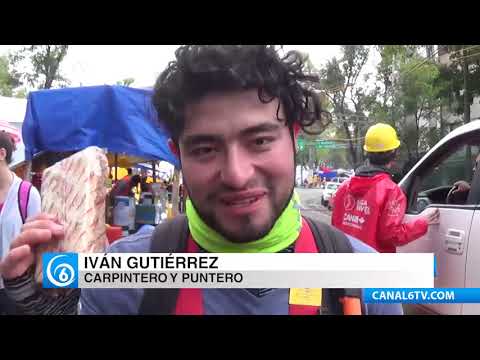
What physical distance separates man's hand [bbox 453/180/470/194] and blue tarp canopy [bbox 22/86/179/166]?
1232 millimetres

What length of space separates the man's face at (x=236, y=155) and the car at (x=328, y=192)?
0.31 m

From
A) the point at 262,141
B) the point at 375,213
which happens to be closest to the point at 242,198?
the point at 262,141

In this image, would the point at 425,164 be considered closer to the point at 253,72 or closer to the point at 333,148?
the point at 333,148

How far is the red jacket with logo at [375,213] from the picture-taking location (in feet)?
6.61

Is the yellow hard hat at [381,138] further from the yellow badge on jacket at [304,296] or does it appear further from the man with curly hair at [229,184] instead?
the yellow badge on jacket at [304,296]

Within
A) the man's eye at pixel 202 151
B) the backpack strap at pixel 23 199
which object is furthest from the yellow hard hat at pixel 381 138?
the backpack strap at pixel 23 199

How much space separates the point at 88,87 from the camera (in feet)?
5.74

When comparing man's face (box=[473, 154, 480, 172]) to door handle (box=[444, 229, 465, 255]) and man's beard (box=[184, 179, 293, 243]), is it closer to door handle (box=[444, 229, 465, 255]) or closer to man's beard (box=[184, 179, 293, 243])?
door handle (box=[444, 229, 465, 255])

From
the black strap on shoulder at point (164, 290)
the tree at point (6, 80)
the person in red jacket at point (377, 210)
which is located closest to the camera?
the black strap on shoulder at point (164, 290)

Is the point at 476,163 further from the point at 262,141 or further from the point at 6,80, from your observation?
the point at 6,80

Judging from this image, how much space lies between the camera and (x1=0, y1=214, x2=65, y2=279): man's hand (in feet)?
5.32

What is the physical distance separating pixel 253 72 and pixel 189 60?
0.21 m

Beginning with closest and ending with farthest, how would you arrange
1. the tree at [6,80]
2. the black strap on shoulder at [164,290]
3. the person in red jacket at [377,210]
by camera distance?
the black strap on shoulder at [164,290] < the tree at [6,80] < the person in red jacket at [377,210]

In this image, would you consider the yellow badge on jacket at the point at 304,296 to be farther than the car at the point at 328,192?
No
